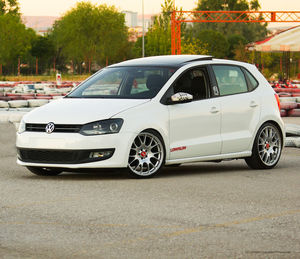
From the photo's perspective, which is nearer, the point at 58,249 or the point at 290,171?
the point at 58,249

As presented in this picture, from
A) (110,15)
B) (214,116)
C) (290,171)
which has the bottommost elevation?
(290,171)

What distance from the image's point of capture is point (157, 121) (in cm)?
995

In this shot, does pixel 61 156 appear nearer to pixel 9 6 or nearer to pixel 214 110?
pixel 214 110

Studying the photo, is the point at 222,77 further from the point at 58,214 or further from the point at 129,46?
the point at 129,46

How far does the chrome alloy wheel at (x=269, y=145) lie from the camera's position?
37.4 feet

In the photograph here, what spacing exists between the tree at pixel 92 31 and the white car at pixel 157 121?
95.6 metres

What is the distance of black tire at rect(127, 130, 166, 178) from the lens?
980 cm

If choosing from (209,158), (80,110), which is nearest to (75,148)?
(80,110)

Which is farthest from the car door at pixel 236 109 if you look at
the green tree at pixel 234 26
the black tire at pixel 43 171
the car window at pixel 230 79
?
the green tree at pixel 234 26

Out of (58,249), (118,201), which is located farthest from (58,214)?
(58,249)

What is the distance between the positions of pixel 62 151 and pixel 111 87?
1340 millimetres

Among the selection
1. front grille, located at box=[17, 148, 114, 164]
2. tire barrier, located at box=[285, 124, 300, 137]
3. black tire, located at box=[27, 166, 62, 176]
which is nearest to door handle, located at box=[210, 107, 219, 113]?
front grille, located at box=[17, 148, 114, 164]

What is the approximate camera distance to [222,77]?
439 inches

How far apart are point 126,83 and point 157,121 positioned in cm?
91
